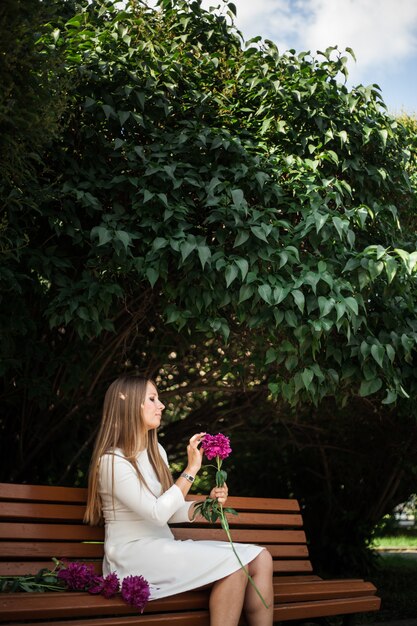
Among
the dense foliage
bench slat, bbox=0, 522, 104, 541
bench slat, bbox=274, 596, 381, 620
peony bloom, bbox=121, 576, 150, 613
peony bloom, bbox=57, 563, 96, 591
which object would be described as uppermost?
the dense foliage

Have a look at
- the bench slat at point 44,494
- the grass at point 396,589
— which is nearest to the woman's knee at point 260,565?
the bench slat at point 44,494

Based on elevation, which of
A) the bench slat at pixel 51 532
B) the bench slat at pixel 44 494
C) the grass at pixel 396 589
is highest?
the bench slat at pixel 44 494

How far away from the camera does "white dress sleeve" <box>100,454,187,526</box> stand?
3277 mm

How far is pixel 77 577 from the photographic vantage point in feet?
10.8

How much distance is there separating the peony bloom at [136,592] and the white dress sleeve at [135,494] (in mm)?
253

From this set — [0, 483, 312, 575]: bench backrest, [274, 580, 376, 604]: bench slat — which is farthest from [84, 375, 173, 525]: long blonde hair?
[274, 580, 376, 604]: bench slat

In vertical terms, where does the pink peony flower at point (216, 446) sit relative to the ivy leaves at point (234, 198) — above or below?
below

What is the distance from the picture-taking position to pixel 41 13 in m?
3.19

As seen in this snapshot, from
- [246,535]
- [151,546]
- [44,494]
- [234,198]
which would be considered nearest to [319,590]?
[246,535]

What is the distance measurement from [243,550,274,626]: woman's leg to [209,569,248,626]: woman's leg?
83 mm

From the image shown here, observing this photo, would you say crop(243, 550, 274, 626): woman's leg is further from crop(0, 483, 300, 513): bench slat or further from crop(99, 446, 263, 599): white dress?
crop(0, 483, 300, 513): bench slat

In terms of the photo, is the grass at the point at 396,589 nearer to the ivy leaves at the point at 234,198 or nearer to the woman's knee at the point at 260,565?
the ivy leaves at the point at 234,198

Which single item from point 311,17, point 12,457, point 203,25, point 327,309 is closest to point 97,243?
point 327,309

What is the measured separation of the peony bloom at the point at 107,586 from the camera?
319cm
